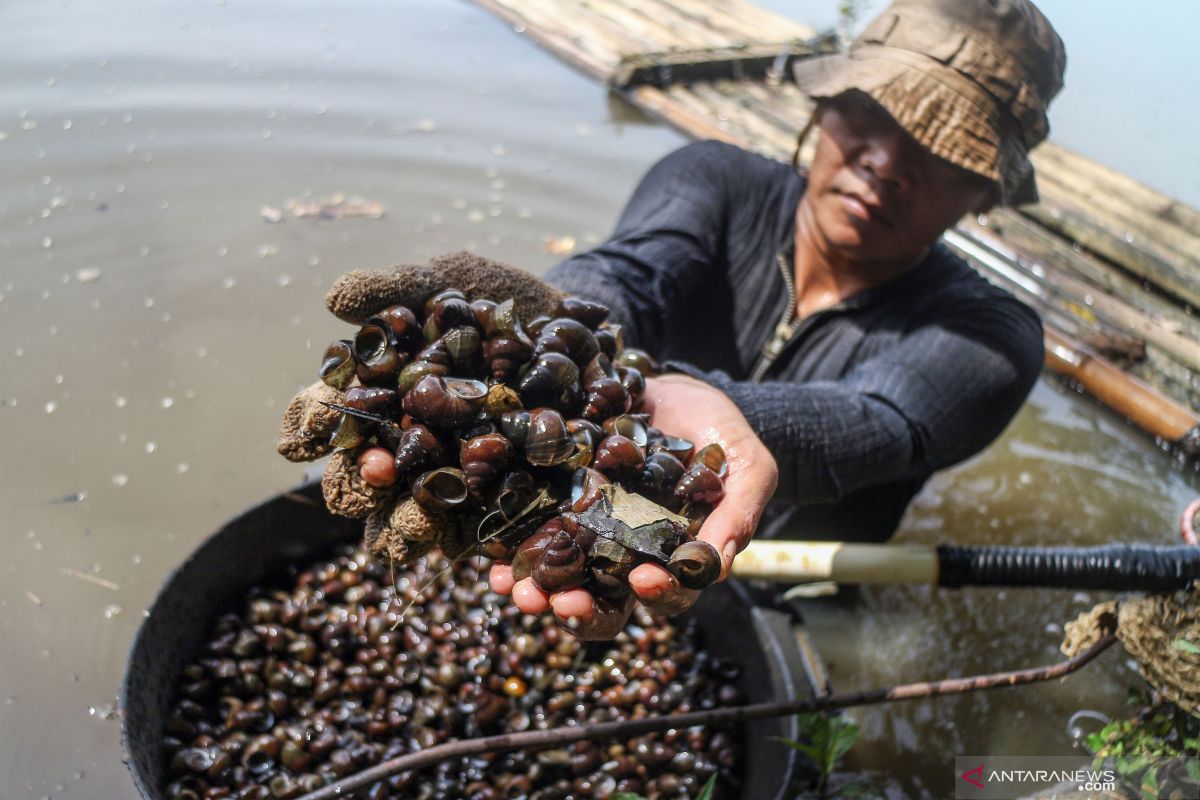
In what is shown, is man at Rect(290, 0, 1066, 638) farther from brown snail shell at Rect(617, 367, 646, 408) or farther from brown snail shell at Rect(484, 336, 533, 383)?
brown snail shell at Rect(484, 336, 533, 383)

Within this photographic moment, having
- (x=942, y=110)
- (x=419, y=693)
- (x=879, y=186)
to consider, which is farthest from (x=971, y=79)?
(x=419, y=693)

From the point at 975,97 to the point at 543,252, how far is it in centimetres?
286

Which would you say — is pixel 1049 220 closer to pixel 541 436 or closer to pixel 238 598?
pixel 541 436

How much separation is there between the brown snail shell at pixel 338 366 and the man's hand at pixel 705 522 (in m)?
0.45

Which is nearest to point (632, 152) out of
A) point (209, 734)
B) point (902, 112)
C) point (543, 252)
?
point (543, 252)

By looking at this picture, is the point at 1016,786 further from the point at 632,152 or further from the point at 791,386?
the point at 632,152

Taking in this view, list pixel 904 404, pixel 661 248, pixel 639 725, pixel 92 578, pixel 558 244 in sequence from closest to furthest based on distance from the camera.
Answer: pixel 639 725
pixel 904 404
pixel 661 248
pixel 92 578
pixel 558 244

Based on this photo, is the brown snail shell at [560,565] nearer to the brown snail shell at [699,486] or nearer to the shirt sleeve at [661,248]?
the brown snail shell at [699,486]

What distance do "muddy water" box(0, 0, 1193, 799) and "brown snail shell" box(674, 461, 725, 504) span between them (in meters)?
1.47

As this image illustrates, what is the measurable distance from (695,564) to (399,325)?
711 mm

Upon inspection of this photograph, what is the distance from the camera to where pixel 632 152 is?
5.72 m

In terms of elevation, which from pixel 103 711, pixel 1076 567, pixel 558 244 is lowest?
pixel 103 711

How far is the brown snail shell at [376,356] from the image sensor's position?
1.58m

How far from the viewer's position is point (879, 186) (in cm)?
232
